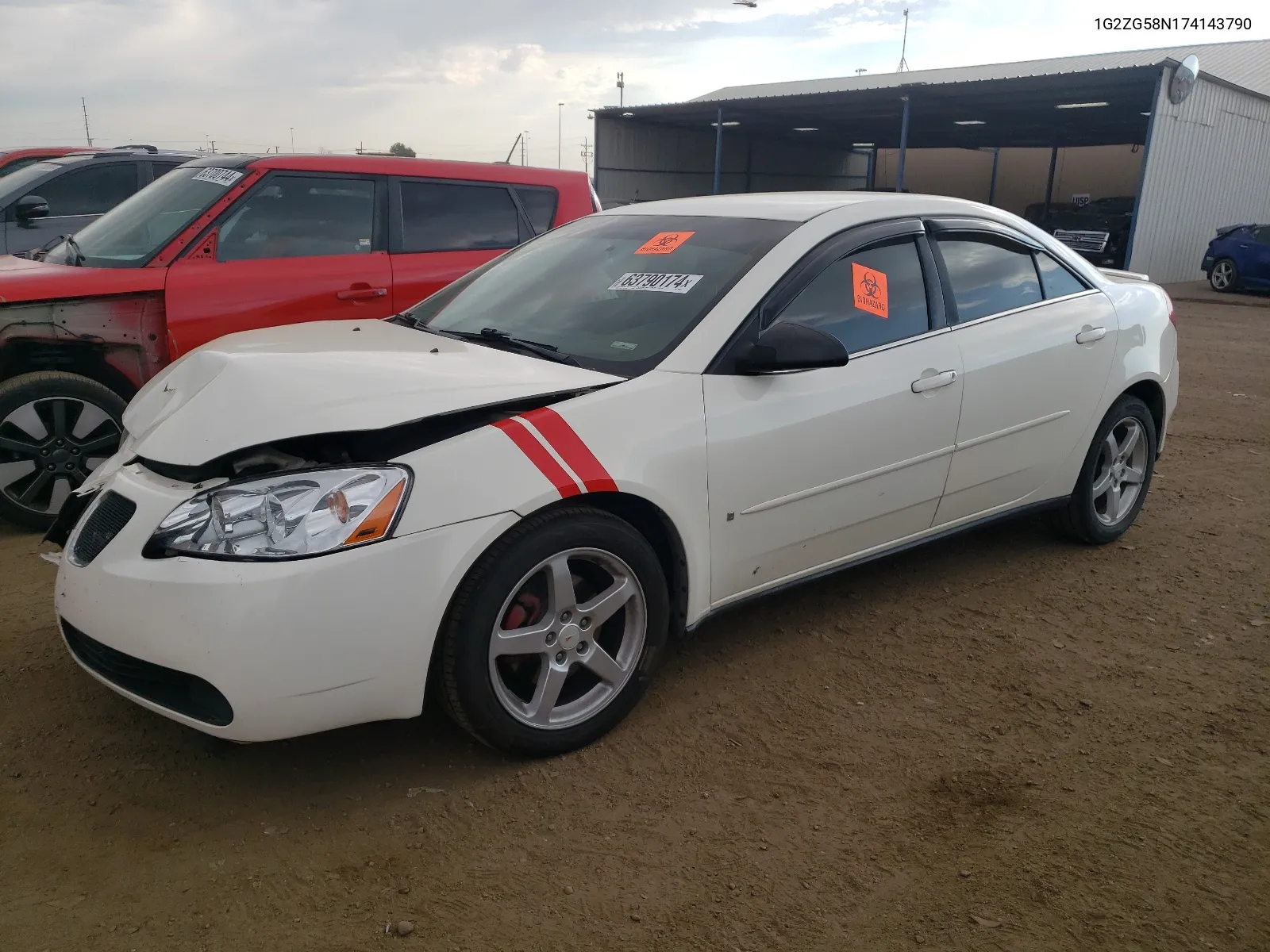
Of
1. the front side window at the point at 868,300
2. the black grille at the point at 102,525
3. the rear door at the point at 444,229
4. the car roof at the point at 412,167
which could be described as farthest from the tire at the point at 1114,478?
the black grille at the point at 102,525

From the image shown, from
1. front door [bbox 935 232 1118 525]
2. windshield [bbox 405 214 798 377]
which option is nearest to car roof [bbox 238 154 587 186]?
windshield [bbox 405 214 798 377]

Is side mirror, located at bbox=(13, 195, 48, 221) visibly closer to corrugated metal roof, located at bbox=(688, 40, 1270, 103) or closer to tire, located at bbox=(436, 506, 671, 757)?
tire, located at bbox=(436, 506, 671, 757)

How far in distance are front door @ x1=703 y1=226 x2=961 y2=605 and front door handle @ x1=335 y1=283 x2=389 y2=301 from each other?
2896mm

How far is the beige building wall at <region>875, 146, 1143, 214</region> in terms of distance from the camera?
3309 cm

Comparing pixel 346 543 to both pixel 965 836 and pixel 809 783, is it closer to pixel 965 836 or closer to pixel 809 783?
pixel 809 783

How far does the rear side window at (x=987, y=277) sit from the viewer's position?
376 centimetres

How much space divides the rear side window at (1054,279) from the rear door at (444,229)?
119 inches

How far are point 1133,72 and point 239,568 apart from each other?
20.9m

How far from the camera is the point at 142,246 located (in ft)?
16.3

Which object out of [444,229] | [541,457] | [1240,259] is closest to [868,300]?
[541,457]

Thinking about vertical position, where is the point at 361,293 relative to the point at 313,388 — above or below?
below

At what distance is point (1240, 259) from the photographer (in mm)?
18734

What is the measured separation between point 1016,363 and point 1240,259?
18355mm

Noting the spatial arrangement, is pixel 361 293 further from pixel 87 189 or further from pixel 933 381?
pixel 87 189
